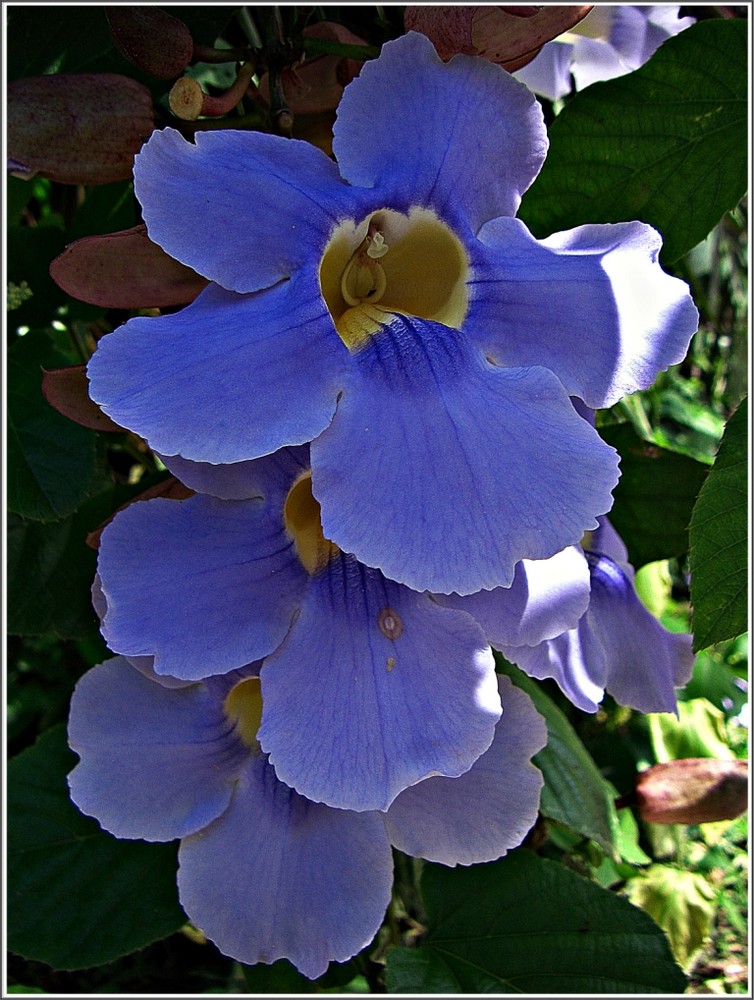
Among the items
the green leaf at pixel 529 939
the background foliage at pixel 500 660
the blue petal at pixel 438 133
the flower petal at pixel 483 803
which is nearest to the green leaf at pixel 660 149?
the background foliage at pixel 500 660

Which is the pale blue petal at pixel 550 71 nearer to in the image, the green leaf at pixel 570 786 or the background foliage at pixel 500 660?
the background foliage at pixel 500 660

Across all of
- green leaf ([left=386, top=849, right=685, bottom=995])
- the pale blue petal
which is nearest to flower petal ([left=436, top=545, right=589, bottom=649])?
green leaf ([left=386, top=849, right=685, bottom=995])

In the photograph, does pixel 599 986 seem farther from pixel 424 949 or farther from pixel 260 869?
pixel 260 869

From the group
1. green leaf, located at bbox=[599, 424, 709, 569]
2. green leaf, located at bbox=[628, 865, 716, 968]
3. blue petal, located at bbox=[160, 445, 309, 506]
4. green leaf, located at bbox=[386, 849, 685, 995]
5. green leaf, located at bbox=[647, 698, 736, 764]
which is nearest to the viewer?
blue petal, located at bbox=[160, 445, 309, 506]

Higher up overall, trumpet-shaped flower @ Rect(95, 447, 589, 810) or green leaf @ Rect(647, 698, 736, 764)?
trumpet-shaped flower @ Rect(95, 447, 589, 810)

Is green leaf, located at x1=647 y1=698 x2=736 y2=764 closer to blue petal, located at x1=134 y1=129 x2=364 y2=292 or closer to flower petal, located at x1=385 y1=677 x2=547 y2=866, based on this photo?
flower petal, located at x1=385 y1=677 x2=547 y2=866

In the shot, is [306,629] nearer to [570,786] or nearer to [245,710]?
[245,710]

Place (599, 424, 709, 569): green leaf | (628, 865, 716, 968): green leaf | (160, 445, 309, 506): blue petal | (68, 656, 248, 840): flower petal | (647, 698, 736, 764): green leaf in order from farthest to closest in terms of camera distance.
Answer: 1. (647, 698, 736, 764): green leaf
2. (628, 865, 716, 968): green leaf
3. (599, 424, 709, 569): green leaf
4. (68, 656, 248, 840): flower petal
5. (160, 445, 309, 506): blue petal
